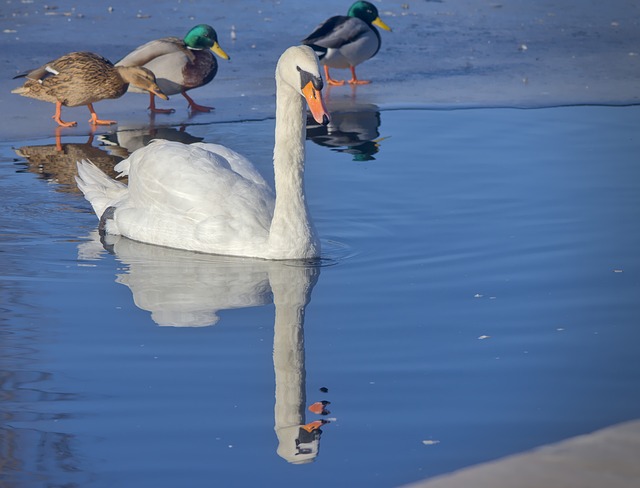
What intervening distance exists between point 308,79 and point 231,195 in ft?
3.05

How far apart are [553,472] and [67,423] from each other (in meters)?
1.87

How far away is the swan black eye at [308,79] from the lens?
6.79 meters

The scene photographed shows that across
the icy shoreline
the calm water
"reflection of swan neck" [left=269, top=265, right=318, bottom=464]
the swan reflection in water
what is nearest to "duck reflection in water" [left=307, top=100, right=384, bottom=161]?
the icy shoreline

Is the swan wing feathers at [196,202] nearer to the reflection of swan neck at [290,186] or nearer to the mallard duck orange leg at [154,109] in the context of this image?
the reflection of swan neck at [290,186]

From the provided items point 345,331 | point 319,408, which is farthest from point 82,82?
point 319,408

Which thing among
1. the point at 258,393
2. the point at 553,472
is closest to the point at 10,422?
the point at 258,393

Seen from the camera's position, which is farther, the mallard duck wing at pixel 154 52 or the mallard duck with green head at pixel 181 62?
the mallard duck wing at pixel 154 52

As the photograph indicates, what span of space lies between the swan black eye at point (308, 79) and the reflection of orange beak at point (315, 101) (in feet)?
0.05

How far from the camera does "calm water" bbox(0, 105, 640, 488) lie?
4465 millimetres

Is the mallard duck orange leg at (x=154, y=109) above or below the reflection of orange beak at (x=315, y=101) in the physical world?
below

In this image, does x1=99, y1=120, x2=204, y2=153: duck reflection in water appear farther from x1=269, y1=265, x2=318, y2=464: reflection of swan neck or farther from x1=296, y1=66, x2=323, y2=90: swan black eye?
x1=269, y1=265, x2=318, y2=464: reflection of swan neck

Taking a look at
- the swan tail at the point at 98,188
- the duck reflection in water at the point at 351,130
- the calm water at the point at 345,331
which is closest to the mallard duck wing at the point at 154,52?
the duck reflection in water at the point at 351,130

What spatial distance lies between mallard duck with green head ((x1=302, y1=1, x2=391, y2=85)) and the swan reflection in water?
6.49 meters

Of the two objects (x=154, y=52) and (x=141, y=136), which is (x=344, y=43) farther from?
(x=141, y=136)
